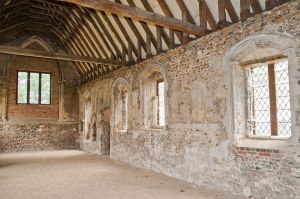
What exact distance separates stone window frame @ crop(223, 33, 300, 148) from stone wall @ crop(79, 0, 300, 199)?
0.01m

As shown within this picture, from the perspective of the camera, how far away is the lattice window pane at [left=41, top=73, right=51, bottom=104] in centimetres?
1388

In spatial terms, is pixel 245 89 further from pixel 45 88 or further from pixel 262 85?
pixel 45 88

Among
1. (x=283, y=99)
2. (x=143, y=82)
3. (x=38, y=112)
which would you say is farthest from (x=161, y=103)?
(x=38, y=112)

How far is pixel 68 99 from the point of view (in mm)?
14555

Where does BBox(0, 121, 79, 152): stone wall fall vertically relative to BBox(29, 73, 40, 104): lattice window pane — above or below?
below

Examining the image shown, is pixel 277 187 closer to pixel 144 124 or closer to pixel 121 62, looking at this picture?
pixel 144 124

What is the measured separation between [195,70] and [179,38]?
3.24 feet

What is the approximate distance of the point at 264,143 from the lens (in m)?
4.44

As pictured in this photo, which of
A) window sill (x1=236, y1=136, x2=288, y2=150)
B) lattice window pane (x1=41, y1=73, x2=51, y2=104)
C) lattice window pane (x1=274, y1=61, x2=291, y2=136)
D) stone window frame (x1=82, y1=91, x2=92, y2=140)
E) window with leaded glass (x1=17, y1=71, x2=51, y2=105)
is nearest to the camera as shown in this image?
window sill (x1=236, y1=136, x2=288, y2=150)

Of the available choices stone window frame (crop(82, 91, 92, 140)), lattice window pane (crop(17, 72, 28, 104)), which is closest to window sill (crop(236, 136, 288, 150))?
stone window frame (crop(82, 91, 92, 140))

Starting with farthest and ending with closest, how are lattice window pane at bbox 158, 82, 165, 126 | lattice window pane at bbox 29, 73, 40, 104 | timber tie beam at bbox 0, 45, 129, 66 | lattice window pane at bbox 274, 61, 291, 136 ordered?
1. lattice window pane at bbox 29, 73, 40, 104
2. lattice window pane at bbox 158, 82, 165, 126
3. timber tie beam at bbox 0, 45, 129, 66
4. lattice window pane at bbox 274, 61, 291, 136

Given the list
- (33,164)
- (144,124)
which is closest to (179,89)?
(144,124)

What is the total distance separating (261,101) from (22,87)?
12.0 meters

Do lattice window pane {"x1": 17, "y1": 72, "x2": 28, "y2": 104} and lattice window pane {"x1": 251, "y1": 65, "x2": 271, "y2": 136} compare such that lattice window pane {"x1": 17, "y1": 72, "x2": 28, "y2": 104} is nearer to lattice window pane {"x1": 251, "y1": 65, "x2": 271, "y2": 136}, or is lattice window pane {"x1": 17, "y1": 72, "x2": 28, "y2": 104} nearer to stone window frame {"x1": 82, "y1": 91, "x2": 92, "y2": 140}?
stone window frame {"x1": 82, "y1": 91, "x2": 92, "y2": 140}
